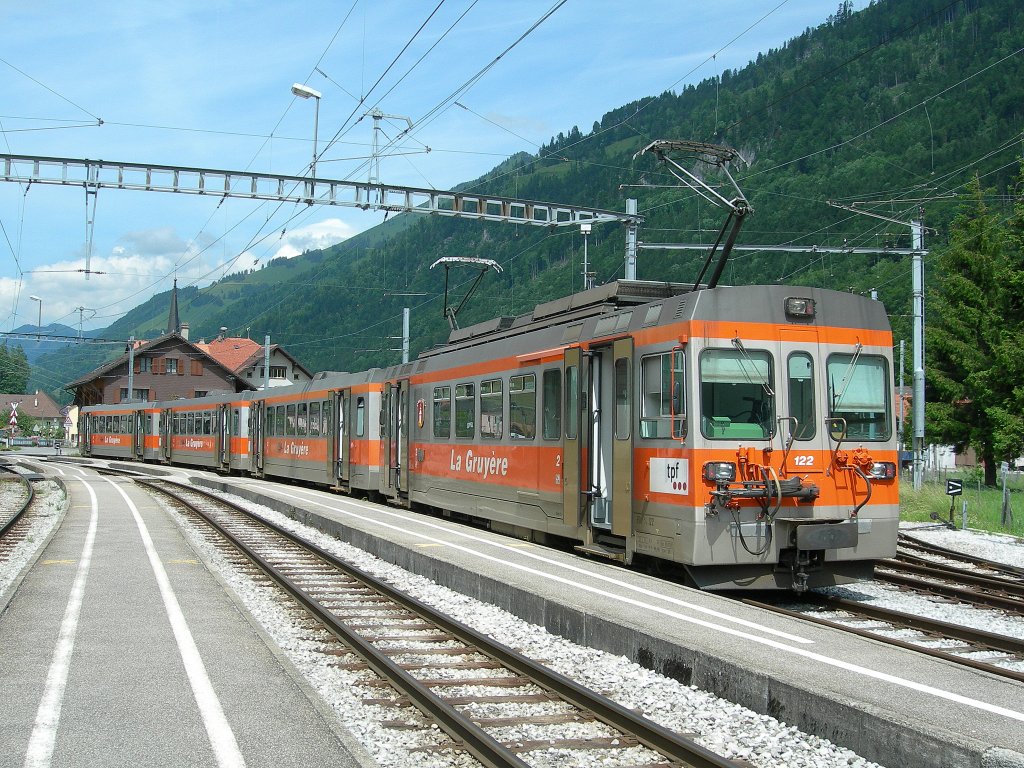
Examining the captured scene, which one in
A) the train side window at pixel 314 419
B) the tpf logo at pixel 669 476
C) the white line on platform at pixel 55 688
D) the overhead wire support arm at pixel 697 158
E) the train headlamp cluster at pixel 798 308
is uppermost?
the overhead wire support arm at pixel 697 158

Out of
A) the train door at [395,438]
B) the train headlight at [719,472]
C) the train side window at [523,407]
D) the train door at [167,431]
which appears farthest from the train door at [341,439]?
the train door at [167,431]

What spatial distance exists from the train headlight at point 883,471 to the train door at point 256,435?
86.2ft

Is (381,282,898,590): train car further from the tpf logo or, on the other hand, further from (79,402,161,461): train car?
(79,402,161,461): train car

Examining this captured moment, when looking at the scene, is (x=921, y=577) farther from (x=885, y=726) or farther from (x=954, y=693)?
(x=885, y=726)

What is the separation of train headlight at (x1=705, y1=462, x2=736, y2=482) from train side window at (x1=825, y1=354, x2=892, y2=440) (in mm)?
1359

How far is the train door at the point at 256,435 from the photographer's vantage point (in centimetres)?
3466

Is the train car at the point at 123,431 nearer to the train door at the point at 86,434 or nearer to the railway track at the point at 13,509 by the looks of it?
the train door at the point at 86,434

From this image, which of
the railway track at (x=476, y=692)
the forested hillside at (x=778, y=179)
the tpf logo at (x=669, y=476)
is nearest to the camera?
the railway track at (x=476, y=692)

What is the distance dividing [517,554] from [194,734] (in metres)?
7.39

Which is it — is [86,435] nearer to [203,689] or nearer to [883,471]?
[883,471]

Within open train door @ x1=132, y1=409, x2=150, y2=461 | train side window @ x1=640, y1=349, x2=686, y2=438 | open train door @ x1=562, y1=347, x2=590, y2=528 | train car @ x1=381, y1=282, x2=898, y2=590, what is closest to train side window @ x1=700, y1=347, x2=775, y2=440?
train car @ x1=381, y1=282, x2=898, y2=590

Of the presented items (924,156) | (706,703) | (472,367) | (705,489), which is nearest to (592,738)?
(706,703)

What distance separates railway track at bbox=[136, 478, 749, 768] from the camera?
219 inches

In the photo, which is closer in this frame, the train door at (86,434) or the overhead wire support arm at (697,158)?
the overhead wire support arm at (697,158)
